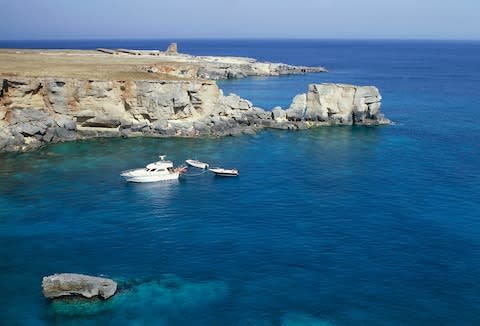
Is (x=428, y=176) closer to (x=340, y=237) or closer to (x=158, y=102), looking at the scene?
(x=340, y=237)

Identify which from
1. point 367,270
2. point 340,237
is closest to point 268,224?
point 340,237

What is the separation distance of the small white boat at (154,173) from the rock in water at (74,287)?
82.9ft

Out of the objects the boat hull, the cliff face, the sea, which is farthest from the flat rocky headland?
the boat hull

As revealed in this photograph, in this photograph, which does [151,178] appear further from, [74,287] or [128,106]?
[74,287]

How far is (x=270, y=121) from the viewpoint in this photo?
91.6 meters

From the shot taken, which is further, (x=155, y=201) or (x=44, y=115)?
(x=44, y=115)

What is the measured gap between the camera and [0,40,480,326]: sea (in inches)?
A: 1393

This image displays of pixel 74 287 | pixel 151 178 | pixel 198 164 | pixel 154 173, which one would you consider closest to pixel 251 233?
pixel 74 287

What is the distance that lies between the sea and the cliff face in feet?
10.6

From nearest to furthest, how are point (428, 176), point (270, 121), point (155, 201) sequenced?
point (155, 201)
point (428, 176)
point (270, 121)

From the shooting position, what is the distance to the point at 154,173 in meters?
61.5

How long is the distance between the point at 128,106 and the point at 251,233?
140 feet

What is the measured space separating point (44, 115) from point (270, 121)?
Result: 36237 mm

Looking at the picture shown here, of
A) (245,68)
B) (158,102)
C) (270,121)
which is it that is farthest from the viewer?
(245,68)
